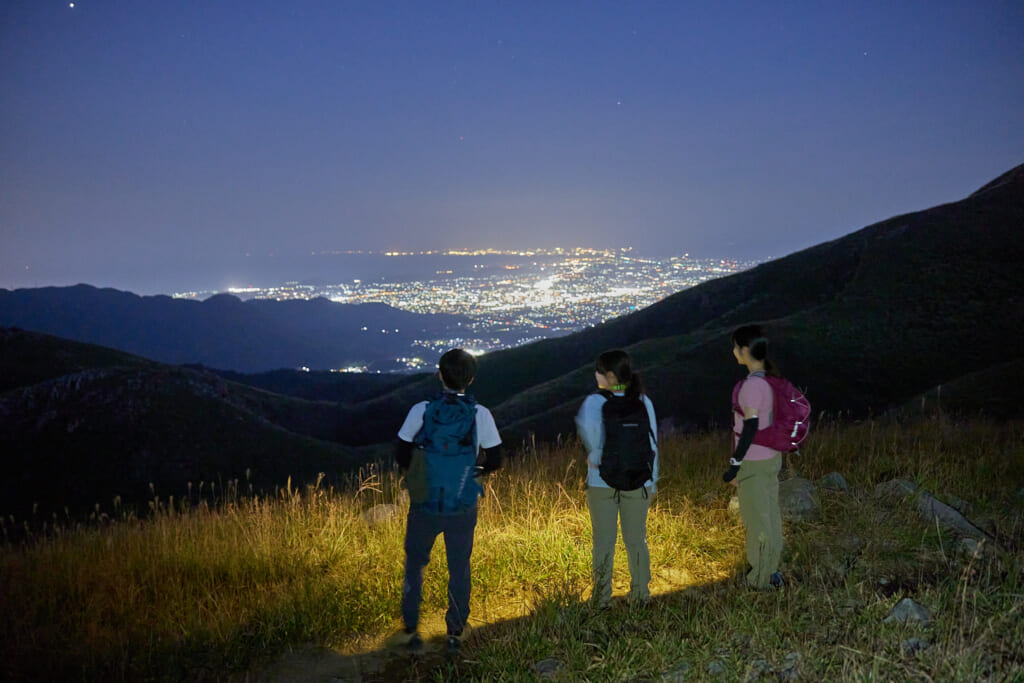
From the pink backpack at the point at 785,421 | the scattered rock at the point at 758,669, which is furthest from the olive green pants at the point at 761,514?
the scattered rock at the point at 758,669

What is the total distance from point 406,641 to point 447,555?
747 mm

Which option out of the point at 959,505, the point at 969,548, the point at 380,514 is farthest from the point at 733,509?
the point at 380,514

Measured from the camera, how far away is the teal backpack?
4.15 m

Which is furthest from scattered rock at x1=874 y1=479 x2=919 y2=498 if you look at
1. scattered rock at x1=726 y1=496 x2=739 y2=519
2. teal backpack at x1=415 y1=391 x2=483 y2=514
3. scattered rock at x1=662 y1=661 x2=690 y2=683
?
teal backpack at x1=415 y1=391 x2=483 y2=514

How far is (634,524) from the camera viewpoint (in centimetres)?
461

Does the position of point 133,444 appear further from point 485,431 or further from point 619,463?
point 619,463

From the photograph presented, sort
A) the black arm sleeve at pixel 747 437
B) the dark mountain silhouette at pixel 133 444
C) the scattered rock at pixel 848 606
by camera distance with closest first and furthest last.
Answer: the scattered rock at pixel 848 606 < the black arm sleeve at pixel 747 437 < the dark mountain silhouette at pixel 133 444

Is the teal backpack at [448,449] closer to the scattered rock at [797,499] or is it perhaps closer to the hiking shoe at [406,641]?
the hiking shoe at [406,641]

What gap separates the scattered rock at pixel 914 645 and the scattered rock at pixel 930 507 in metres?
2.20

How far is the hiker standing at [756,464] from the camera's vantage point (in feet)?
15.5

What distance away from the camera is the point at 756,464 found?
193 inches

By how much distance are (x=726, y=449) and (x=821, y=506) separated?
3005 mm

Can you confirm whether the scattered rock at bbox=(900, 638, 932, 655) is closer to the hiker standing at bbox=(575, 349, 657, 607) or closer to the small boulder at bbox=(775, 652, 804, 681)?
the small boulder at bbox=(775, 652, 804, 681)

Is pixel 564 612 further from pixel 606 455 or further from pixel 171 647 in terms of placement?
pixel 171 647
